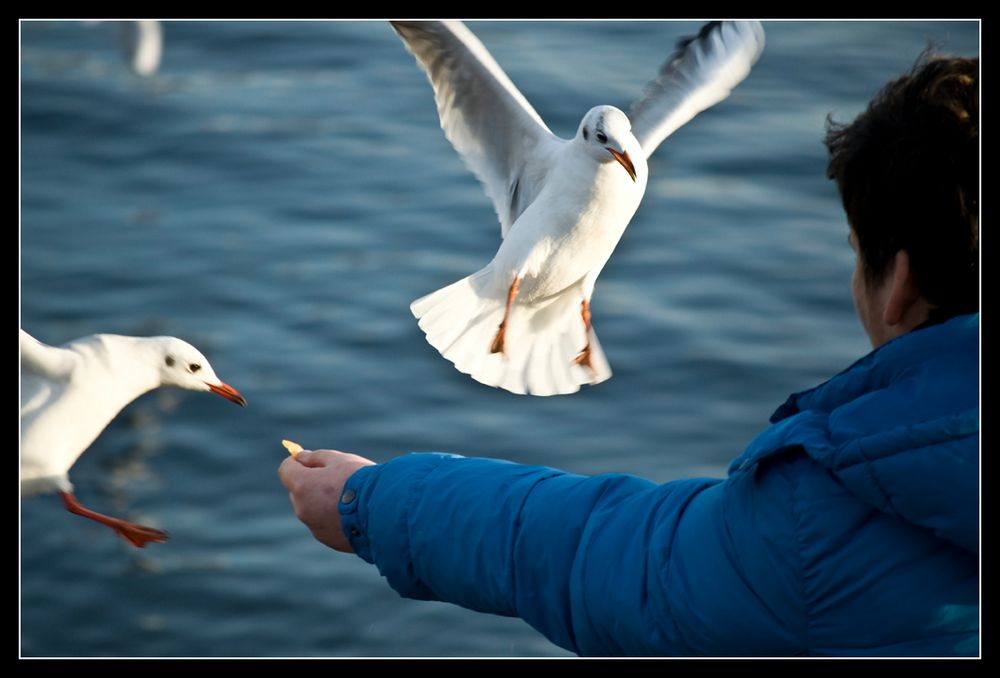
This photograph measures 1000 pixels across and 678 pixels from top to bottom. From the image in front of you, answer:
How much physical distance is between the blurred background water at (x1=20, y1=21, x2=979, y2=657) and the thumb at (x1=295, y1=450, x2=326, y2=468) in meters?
0.24

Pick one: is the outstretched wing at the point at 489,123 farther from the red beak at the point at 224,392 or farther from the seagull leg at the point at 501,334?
the red beak at the point at 224,392

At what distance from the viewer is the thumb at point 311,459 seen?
144 centimetres

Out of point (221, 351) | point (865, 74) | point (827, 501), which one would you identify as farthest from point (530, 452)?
point (827, 501)

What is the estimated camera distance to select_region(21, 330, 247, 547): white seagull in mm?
1348

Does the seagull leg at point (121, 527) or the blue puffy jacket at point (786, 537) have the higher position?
the blue puffy jacket at point (786, 537)

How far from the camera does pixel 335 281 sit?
9.53ft

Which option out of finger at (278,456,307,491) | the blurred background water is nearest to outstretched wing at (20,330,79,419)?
the blurred background water

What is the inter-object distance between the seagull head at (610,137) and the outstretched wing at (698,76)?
0.52 feet

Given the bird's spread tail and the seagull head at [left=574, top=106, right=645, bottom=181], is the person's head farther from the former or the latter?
the bird's spread tail

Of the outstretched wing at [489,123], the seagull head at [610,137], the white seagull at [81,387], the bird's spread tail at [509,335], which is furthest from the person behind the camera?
the outstretched wing at [489,123]

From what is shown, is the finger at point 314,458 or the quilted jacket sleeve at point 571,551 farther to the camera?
the finger at point 314,458

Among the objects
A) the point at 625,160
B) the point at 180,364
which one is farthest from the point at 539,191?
the point at 180,364

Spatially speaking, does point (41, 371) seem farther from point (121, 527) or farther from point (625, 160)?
point (625, 160)

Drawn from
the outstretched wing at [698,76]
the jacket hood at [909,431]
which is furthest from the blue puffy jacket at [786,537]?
the outstretched wing at [698,76]
